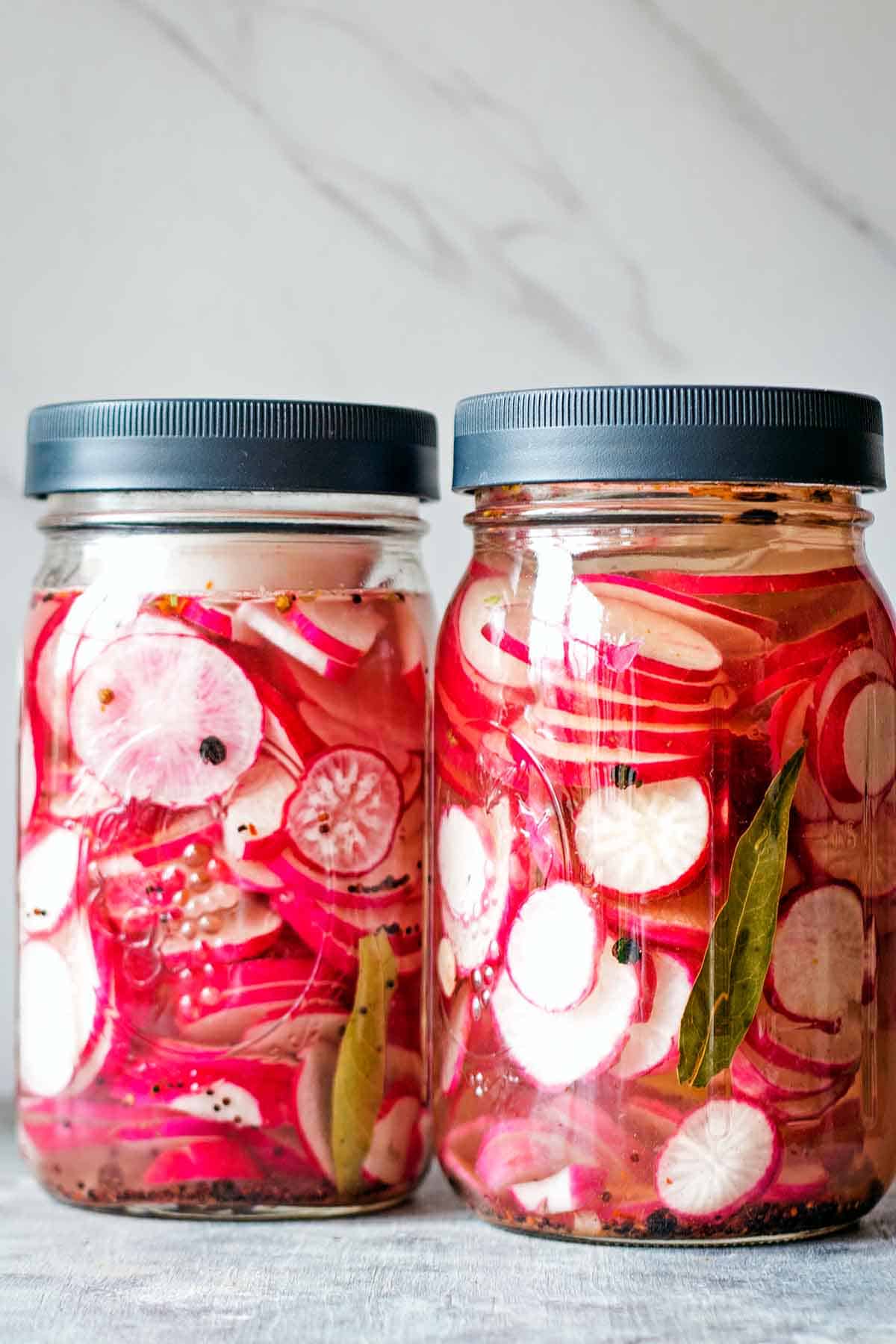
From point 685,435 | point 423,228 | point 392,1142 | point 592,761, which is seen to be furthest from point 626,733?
point 423,228

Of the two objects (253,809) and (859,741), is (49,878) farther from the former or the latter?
(859,741)

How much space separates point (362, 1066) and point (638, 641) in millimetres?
230

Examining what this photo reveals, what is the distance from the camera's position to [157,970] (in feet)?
2.55

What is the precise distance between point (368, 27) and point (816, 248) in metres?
0.27

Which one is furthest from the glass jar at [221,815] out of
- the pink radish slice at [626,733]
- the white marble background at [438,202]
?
the white marble background at [438,202]

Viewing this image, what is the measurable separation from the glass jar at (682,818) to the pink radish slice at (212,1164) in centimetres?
10

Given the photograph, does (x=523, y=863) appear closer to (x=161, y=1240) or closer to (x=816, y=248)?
(x=161, y=1240)

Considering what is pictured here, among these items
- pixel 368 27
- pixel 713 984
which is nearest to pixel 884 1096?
pixel 713 984

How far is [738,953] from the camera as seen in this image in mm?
710

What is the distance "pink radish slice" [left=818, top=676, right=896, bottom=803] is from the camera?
0.73 metres

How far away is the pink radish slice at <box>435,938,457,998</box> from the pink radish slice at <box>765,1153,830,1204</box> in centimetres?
16

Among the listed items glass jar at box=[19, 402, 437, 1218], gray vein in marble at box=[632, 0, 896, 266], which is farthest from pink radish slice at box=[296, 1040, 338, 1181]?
gray vein in marble at box=[632, 0, 896, 266]

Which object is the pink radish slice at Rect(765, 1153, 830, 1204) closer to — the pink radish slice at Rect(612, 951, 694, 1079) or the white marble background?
the pink radish slice at Rect(612, 951, 694, 1079)

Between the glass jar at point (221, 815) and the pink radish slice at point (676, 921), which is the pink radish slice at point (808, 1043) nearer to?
the pink radish slice at point (676, 921)
